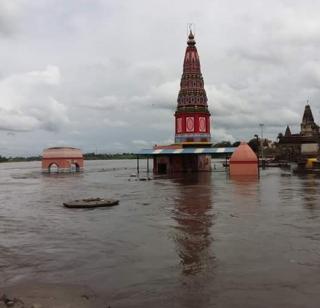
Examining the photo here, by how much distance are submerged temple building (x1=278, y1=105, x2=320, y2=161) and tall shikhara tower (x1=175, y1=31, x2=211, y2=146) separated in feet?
68.7

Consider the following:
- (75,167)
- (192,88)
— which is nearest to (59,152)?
(75,167)

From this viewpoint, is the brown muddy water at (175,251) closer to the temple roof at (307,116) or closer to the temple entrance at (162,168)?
the temple entrance at (162,168)

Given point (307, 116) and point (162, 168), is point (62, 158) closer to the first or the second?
point (162, 168)

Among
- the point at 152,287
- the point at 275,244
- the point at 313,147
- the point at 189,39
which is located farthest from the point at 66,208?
the point at 313,147

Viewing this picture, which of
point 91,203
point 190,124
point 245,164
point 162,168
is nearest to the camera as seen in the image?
point 91,203

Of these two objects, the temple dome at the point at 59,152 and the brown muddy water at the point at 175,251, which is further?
the temple dome at the point at 59,152

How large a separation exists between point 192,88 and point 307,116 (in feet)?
150

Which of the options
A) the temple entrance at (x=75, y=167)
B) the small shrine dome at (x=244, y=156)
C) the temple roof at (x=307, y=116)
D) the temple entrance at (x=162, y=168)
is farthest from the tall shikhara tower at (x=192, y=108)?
the temple roof at (x=307, y=116)

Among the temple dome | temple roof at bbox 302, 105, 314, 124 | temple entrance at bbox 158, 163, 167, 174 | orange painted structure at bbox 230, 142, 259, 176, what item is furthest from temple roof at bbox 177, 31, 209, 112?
temple roof at bbox 302, 105, 314, 124

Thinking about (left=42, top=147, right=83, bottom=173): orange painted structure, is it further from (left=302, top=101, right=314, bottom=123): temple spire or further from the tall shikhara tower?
(left=302, top=101, right=314, bottom=123): temple spire

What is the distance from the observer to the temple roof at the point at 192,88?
74500 mm

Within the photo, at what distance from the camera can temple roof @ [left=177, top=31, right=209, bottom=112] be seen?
74500 millimetres

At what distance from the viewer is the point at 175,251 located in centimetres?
1673

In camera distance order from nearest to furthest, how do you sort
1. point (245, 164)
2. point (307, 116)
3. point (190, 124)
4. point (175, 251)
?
point (175, 251) → point (245, 164) → point (190, 124) → point (307, 116)
